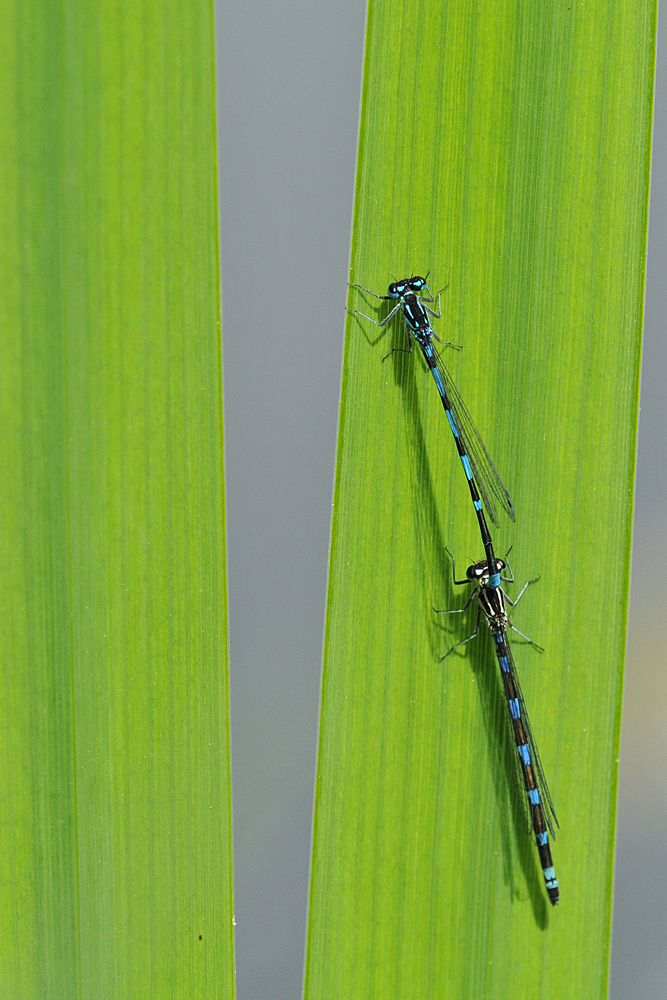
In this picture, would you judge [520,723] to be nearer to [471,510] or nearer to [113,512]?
[471,510]

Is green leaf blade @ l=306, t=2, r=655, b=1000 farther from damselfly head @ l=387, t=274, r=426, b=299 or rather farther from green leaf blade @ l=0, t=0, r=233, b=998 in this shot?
green leaf blade @ l=0, t=0, r=233, b=998

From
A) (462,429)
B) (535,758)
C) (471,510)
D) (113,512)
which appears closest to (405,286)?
(462,429)

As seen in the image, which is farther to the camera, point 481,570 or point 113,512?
point 481,570

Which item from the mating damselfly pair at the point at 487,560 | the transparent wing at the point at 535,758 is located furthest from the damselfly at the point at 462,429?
the transparent wing at the point at 535,758

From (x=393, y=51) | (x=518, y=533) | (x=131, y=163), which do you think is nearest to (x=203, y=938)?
(x=518, y=533)

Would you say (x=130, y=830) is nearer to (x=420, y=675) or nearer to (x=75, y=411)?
(x=420, y=675)

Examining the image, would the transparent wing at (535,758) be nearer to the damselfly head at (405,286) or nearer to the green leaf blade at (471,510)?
the green leaf blade at (471,510)

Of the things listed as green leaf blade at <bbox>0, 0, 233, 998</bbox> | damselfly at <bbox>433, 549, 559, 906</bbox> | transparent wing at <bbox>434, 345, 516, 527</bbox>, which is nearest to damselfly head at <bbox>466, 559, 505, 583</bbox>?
damselfly at <bbox>433, 549, 559, 906</bbox>
